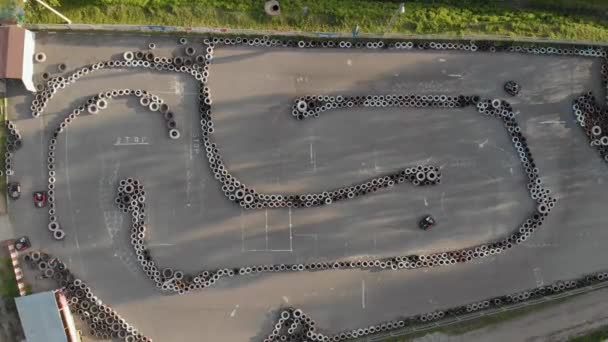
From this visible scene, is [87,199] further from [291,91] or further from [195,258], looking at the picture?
[291,91]

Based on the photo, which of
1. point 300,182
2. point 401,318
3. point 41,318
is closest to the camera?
point 41,318

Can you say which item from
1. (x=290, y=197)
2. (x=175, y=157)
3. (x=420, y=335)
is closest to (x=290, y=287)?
(x=290, y=197)

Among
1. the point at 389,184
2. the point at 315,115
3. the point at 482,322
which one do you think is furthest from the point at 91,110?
the point at 482,322

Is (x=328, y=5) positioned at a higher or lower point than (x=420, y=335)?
higher

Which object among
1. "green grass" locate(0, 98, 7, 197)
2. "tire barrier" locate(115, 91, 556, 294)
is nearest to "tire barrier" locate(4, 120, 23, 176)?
"green grass" locate(0, 98, 7, 197)

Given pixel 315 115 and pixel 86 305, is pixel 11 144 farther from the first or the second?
pixel 315 115

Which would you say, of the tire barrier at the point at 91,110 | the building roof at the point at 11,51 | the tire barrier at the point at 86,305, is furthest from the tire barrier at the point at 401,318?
the building roof at the point at 11,51

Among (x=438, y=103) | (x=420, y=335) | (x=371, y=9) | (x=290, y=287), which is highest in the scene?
(x=371, y=9)
